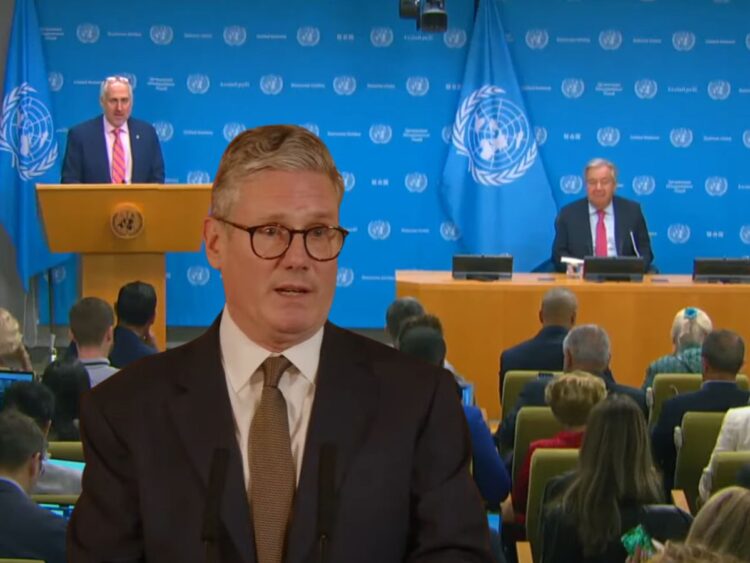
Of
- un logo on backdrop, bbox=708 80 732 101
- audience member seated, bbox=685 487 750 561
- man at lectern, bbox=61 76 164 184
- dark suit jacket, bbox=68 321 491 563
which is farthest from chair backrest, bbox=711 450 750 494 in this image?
un logo on backdrop, bbox=708 80 732 101

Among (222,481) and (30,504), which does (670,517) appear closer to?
(30,504)

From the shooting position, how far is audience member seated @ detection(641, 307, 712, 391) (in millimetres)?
6301

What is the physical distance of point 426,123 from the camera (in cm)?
1064

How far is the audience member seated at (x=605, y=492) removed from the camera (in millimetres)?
3879

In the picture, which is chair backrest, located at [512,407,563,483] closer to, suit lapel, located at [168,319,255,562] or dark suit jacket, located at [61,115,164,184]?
suit lapel, located at [168,319,255,562]

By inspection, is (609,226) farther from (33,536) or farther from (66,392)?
(33,536)

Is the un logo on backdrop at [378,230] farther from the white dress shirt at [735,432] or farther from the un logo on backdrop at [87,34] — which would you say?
the white dress shirt at [735,432]

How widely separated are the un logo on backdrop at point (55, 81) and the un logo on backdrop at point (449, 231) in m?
3.41

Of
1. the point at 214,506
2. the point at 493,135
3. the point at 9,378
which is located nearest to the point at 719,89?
the point at 493,135

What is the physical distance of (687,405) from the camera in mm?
5328

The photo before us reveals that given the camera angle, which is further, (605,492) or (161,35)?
(161,35)

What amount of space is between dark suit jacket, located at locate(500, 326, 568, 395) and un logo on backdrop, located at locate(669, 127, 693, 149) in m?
4.39

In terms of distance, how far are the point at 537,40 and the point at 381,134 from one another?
5.04 ft

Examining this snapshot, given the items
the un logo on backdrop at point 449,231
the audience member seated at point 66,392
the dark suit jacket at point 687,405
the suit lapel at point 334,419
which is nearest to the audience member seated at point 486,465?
the dark suit jacket at point 687,405
